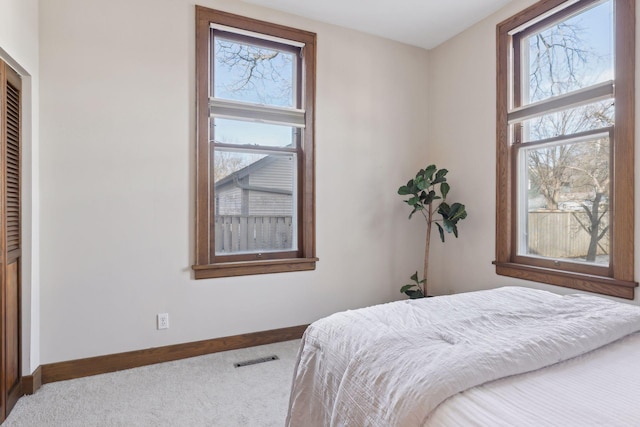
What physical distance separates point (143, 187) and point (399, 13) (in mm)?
2540

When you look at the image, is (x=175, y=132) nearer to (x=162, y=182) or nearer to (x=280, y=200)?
(x=162, y=182)

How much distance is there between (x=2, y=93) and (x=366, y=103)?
2.67 metres

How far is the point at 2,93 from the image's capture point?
1874mm

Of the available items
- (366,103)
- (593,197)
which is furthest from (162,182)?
(593,197)

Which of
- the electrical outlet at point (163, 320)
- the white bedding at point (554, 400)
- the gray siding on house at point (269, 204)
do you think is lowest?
the electrical outlet at point (163, 320)

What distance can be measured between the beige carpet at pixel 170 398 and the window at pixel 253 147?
2.44ft

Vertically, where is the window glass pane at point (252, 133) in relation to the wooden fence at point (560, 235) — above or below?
above

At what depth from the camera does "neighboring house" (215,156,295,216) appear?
116 inches

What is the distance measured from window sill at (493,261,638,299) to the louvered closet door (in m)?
3.36

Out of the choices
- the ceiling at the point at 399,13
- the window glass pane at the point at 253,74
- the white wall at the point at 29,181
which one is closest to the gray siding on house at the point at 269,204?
the window glass pane at the point at 253,74

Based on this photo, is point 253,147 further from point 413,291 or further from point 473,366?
point 473,366

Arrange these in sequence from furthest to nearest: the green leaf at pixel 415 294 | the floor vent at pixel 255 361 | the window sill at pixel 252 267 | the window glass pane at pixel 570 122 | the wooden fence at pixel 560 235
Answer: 1. the green leaf at pixel 415 294
2. the window sill at pixel 252 267
3. the floor vent at pixel 255 361
4. the wooden fence at pixel 560 235
5. the window glass pane at pixel 570 122

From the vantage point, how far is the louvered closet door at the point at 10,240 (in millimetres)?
1896

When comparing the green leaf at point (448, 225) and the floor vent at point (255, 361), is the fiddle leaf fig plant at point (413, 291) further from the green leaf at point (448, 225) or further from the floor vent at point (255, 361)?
the floor vent at point (255, 361)
